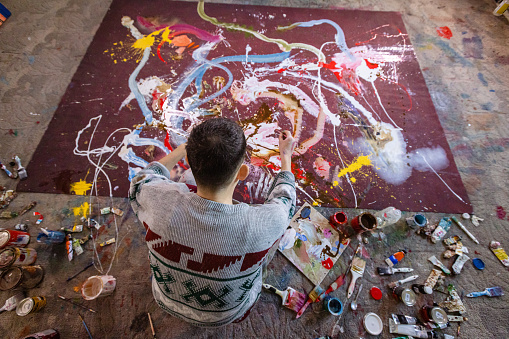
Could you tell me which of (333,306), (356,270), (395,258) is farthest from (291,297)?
(395,258)

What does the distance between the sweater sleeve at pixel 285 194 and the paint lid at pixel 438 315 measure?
141cm

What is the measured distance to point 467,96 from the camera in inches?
110

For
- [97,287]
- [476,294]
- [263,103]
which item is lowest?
[97,287]

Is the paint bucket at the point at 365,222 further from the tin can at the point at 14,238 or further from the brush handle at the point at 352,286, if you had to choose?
the tin can at the point at 14,238

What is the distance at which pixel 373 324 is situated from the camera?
169 centimetres

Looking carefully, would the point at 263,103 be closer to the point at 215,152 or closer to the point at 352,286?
the point at 215,152

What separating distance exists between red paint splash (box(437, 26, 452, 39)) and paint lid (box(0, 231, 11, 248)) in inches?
203

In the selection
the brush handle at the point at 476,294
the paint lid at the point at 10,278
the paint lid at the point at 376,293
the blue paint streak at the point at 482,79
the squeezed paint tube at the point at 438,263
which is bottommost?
the paint lid at the point at 10,278

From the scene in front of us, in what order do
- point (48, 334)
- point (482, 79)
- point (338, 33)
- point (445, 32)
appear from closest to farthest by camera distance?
point (48, 334) < point (482, 79) < point (338, 33) < point (445, 32)

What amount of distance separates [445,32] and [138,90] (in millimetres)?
4129

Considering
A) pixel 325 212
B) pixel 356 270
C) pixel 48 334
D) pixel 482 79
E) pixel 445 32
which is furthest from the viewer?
pixel 445 32

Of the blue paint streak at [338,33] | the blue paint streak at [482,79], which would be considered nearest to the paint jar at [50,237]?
the blue paint streak at [338,33]

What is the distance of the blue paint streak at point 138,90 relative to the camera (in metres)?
2.42

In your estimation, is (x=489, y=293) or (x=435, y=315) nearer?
(x=435, y=315)
